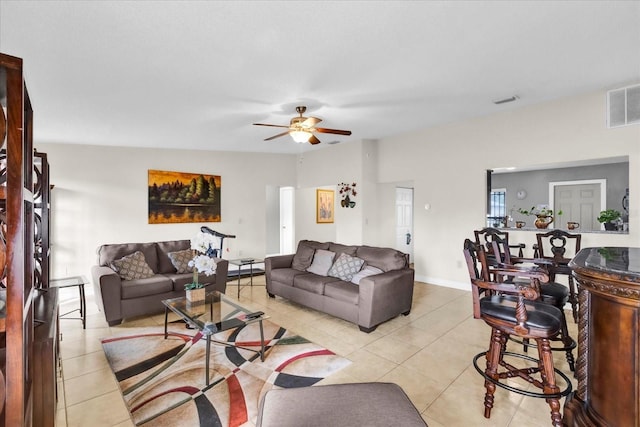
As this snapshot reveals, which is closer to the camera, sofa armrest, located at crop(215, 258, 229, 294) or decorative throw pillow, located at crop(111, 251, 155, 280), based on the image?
decorative throw pillow, located at crop(111, 251, 155, 280)

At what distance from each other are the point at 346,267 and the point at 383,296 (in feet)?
2.39

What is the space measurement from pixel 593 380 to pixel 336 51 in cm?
271

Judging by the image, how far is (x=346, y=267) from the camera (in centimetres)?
404

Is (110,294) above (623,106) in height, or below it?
below

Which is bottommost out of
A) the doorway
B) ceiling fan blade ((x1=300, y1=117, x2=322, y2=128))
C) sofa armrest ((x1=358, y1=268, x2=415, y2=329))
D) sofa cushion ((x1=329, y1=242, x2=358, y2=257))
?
sofa armrest ((x1=358, y1=268, x2=415, y2=329))

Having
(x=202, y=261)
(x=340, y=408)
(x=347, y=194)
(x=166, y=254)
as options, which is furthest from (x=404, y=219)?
(x=340, y=408)

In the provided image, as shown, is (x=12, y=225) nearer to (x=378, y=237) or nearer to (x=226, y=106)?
(x=226, y=106)

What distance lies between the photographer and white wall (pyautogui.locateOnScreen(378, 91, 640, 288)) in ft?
12.6

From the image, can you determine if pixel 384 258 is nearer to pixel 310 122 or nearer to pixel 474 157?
pixel 310 122

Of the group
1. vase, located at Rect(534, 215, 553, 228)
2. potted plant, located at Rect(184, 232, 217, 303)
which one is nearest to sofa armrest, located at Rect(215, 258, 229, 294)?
potted plant, located at Rect(184, 232, 217, 303)

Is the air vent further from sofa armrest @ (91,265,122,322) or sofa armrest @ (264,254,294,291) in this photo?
sofa armrest @ (91,265,122,322)

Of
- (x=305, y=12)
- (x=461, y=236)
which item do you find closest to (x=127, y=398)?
(x=305, y=12)

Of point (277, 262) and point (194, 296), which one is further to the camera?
point (277, 262)

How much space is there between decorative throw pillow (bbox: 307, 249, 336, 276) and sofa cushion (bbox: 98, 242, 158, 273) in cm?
223
